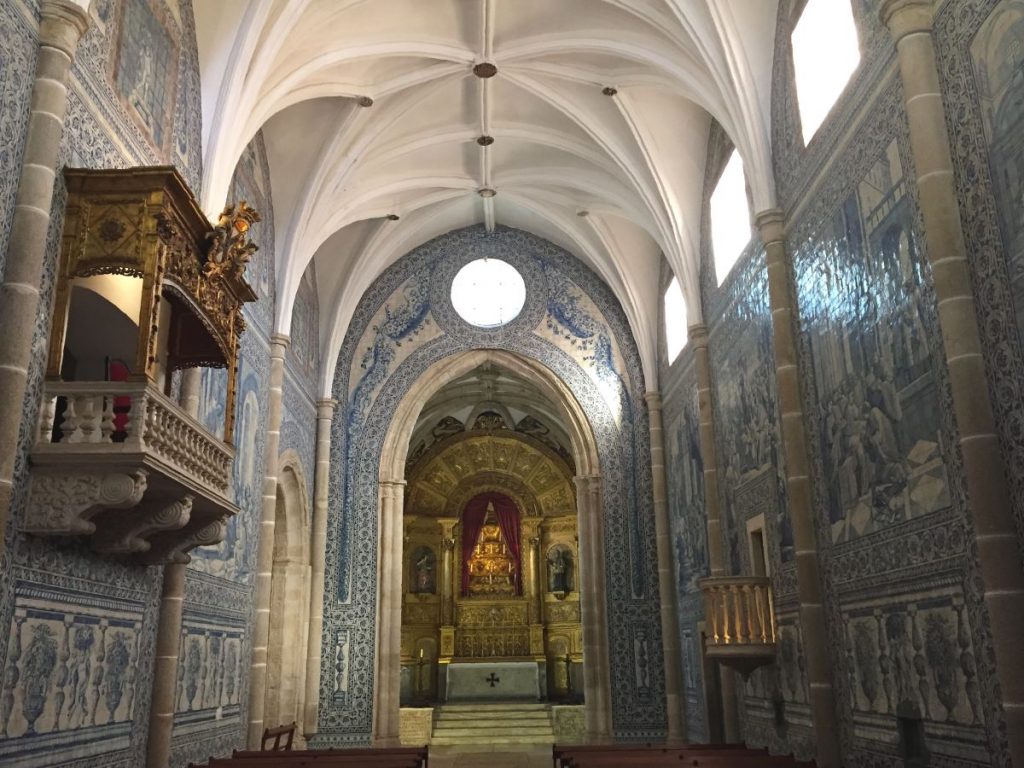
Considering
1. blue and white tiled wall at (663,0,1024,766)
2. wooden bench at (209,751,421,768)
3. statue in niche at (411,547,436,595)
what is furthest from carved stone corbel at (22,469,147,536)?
statue in niche at (411,547,436,595)

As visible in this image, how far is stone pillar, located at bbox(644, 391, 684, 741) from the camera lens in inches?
640

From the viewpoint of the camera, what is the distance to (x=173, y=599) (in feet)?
30.0

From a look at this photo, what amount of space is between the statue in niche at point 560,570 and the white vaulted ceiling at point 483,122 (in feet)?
→ 39.9

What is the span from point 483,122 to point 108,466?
33.0 feet

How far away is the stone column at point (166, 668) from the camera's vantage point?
28.8 ft

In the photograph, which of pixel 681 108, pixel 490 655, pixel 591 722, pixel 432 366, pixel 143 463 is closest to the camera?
pixel 143 463

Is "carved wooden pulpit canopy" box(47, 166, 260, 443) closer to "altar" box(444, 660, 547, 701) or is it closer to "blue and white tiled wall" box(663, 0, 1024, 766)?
"blue and white tiled wall" box(663, 0, 1024, 766)

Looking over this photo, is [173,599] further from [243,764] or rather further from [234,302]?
[234,302]

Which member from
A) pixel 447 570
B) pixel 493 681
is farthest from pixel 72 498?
pixel 447 570

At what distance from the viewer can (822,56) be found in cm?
972

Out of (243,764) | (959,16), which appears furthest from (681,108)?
(243,764)

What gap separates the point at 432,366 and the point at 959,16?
1280cm

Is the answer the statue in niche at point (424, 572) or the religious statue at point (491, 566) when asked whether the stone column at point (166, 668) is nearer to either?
the statue in niche at point (424, 572)

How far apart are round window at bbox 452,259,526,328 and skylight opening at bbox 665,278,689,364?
10.3ft
